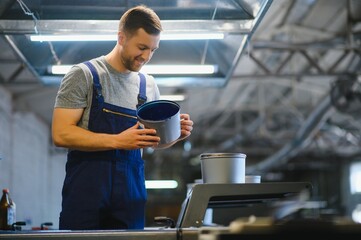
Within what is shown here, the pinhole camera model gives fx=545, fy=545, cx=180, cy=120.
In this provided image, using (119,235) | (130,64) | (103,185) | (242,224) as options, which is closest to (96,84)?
(130,64)

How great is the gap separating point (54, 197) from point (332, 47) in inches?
303

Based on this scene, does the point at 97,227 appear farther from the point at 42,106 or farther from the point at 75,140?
the point at 42,106

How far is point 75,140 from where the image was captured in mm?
2096

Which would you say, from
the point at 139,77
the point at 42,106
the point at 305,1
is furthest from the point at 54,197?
the point at 139,77

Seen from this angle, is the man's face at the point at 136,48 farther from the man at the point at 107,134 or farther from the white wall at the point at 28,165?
the white wall at the point at 28,165

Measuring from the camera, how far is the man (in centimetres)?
209

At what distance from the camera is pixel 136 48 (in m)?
2.30

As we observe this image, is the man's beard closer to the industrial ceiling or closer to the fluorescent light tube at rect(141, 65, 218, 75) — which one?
the industrial ceiling

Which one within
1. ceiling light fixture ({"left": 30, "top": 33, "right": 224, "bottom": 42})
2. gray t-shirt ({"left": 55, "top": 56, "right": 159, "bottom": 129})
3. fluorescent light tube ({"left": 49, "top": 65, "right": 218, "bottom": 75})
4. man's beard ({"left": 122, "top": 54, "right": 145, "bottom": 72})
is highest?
ceiling light fixture ({"left": 30, "top": 33, "right": 224, "bottom": 42})

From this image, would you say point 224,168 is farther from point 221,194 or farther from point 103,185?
point 103,185

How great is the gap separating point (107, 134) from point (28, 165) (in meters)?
8.33

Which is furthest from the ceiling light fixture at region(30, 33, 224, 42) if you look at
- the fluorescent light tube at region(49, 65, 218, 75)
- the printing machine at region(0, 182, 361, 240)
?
the printing machine at region(0, 182, 361, 240)

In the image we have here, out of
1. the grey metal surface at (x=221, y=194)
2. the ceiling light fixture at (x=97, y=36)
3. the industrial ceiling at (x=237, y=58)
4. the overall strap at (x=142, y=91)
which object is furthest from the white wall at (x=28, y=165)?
the grey metal surface at (x=221, y=194)

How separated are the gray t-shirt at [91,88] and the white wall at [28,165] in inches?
217
